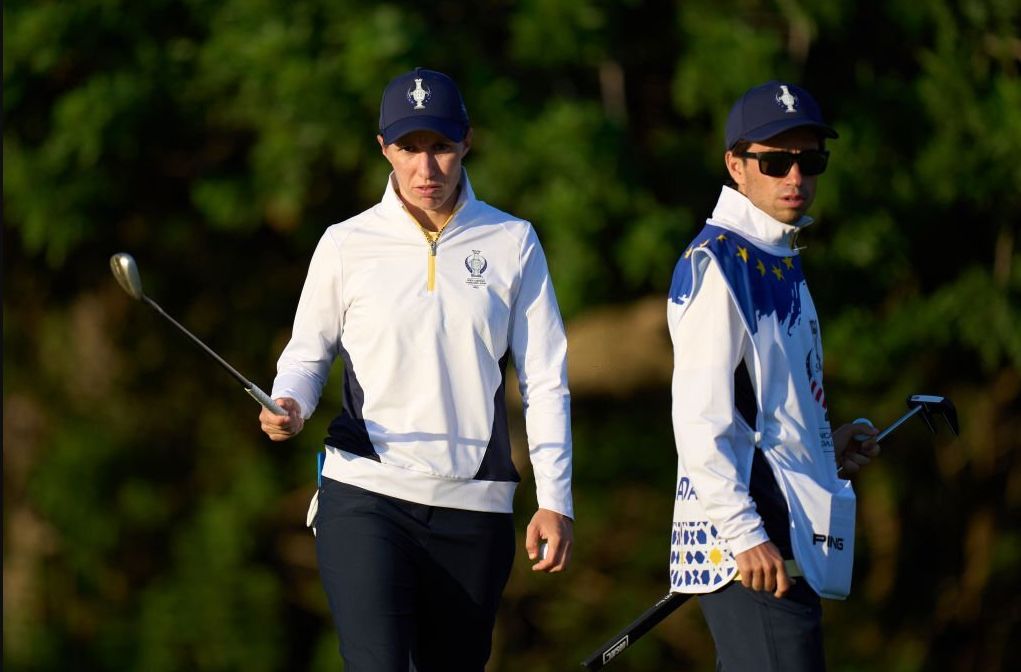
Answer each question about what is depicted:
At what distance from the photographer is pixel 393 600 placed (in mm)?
4820

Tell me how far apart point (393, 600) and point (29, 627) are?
25.9 ft

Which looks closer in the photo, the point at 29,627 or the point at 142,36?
the point at 142,36

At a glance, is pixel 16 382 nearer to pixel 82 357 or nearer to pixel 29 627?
pixel 82 357

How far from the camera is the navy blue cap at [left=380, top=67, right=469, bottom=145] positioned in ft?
16.3

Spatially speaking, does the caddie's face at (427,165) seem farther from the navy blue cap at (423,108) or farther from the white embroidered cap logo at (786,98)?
the white embroidered cap logo at (786,98)

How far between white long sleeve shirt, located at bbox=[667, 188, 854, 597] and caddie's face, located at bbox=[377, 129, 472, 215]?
744mm

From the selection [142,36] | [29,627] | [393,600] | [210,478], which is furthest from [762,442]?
[29,627]

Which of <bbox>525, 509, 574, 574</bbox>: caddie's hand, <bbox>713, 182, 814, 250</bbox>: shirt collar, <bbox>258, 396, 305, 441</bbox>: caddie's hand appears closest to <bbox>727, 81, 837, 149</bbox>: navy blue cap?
<bbox>713, 182, 814, 250</bbox>: shirt collar

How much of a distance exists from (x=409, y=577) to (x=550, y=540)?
1.21 ft

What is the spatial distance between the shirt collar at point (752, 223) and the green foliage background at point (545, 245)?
14.5 feet

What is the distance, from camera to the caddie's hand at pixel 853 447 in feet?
16.7

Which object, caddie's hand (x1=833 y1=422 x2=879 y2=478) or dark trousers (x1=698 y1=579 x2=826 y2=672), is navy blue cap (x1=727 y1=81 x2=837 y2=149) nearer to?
caddie's hand (x1=833 y1=422 x2=879 y2=478)

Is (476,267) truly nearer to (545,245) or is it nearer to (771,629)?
(771,629)

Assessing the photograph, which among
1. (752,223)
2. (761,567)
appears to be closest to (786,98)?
(752,223)
